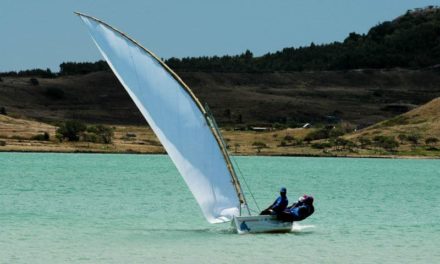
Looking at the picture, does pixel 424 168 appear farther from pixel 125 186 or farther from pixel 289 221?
pixel 289 221

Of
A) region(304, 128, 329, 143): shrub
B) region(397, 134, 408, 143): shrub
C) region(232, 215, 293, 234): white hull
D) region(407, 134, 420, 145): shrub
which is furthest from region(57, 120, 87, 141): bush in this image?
region(232, 215, 293, 234): white hull

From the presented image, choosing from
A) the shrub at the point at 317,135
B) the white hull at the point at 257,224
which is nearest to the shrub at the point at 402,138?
the shrub at the point at 317,135

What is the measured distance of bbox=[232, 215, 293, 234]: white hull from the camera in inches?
1587

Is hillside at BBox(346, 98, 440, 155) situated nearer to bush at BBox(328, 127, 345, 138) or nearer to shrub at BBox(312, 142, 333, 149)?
bush at BBox(328, 127, 345, 138)

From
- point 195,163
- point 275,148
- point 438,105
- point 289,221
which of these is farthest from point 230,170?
point 438,105

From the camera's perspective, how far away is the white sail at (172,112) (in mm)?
35906

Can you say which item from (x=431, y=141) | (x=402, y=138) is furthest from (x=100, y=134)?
(x=431, y=141)

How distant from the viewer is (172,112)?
3666cm

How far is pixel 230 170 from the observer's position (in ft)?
124

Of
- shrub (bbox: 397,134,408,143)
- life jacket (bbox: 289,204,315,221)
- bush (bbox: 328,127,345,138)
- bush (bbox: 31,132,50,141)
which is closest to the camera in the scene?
life jacket (bbox: 289,204,315,221)

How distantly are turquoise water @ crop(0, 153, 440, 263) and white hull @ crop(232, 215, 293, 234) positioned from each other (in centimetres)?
31

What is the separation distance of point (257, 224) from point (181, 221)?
313 inches

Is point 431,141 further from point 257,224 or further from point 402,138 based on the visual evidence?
point 257,224

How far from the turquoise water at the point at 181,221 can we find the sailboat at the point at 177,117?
76.7 inches
